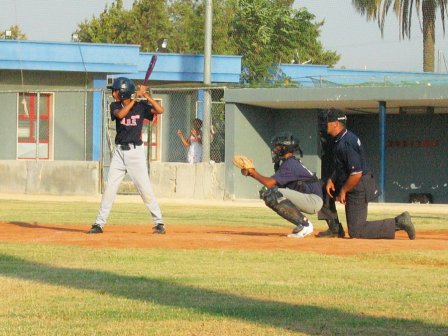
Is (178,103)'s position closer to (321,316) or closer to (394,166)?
(394,166)

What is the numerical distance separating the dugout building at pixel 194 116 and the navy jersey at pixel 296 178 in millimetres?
15156

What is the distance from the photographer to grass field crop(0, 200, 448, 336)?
6.75m

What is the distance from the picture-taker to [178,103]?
109 feet

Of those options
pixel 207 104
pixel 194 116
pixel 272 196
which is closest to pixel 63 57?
pixel 194 116

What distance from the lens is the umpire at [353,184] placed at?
42.1 ft

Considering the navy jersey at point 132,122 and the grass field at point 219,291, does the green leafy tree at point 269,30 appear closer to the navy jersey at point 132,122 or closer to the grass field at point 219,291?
the navy jersey at point 132,122

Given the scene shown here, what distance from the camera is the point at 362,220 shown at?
1319 cm

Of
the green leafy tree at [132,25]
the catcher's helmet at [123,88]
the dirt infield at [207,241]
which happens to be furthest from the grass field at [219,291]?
the green leafy tree at [132,25]

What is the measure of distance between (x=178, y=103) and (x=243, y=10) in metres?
18.8

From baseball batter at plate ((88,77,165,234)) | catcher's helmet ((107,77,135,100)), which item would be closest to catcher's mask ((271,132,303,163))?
baseball batter at plate ((88,77,165,234))

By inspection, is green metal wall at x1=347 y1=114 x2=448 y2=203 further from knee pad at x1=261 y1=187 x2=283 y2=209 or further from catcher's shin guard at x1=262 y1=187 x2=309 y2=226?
knee pad at x1=261 y1=187 x2=283 y2=209

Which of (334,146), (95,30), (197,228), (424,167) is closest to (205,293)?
(334,146)

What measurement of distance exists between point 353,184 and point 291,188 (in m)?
0.98

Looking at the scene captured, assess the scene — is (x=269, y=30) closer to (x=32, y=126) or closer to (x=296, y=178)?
(x=32, y=126)
